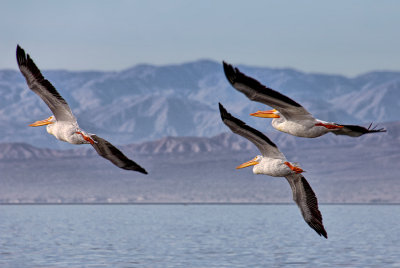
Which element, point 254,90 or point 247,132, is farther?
point 247,132

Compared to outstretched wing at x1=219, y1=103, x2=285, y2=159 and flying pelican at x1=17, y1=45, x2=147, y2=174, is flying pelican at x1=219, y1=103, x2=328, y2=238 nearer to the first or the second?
outstretched wing at x1=219, y1=103, x2=285, y2=159

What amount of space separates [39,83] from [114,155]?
4.59 meters

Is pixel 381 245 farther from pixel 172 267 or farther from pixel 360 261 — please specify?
pixel 172 267

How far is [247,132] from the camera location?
38.2 m

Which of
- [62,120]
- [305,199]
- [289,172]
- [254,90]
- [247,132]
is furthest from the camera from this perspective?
[305,199]

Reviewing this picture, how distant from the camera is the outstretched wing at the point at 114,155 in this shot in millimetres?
36312

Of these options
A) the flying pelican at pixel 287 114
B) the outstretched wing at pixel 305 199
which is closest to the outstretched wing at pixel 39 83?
the flying pelican at pixel 287 114

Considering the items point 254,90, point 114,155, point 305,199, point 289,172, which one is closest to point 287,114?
point 289,172

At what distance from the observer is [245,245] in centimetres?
17300

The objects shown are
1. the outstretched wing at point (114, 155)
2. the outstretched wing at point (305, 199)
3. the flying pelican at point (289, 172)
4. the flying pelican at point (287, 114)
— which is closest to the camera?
the flying pelican at point (287, 114)

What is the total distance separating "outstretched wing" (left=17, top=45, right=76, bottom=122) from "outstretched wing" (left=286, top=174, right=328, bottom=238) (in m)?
11.0

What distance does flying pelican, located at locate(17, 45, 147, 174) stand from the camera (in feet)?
123

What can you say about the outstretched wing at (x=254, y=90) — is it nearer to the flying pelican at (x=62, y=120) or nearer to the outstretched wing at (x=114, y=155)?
the outstretched wing at (x=114, y=155)

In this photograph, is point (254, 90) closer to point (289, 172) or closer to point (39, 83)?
point (289, 172)
